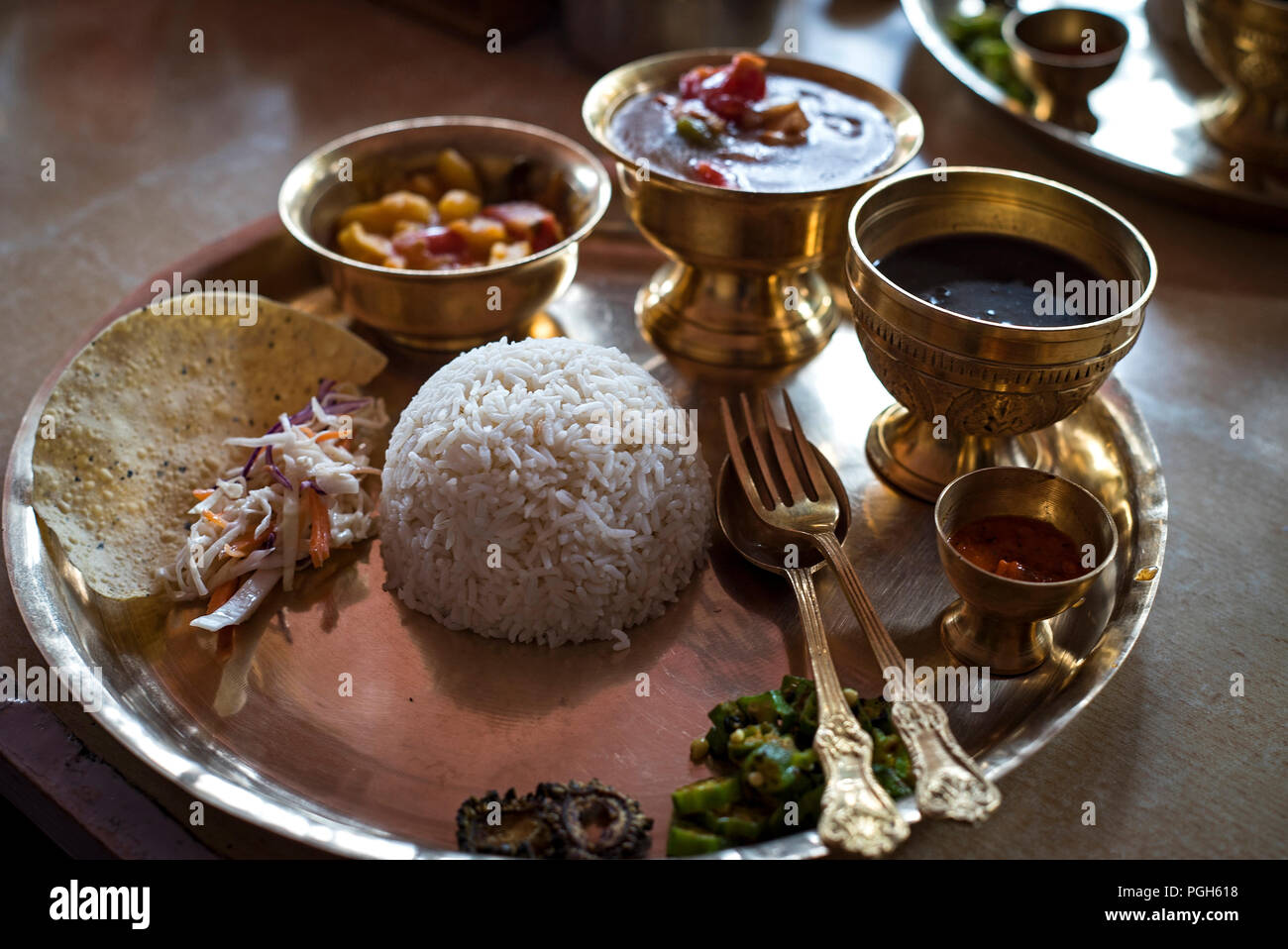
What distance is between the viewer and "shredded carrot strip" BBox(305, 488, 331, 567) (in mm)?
1975

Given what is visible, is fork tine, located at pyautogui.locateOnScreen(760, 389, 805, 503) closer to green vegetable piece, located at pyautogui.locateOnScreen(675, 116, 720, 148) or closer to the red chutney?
the red chutney

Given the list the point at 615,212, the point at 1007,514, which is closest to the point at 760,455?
the point at 1007,514

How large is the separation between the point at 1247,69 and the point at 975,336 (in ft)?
6.13

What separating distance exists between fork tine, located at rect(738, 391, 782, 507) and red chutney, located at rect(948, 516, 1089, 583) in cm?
36

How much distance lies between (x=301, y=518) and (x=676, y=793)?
90 cm

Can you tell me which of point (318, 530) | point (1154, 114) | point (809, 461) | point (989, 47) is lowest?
point (318, 530)

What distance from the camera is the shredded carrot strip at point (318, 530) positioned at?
1.97m

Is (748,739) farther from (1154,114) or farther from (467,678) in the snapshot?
(1154,114)

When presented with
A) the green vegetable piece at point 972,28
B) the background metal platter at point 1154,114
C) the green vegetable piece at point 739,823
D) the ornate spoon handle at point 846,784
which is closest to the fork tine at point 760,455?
the ornate spoon handle at point 846,784

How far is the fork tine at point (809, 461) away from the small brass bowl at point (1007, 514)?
0.29 m

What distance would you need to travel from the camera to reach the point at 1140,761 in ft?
5.64

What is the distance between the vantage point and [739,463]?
2.07 metres

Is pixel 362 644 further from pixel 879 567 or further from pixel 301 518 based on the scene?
pixel 879 567
